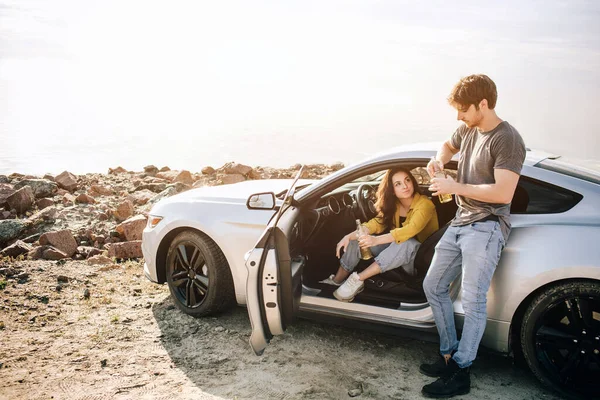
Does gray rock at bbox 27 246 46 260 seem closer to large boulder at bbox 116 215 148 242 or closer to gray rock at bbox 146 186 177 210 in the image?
large boulder at bbox 116 215 148 242

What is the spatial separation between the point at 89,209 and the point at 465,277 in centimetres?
752

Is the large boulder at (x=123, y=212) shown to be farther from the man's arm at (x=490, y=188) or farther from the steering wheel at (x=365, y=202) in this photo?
the man's arm at (x=490, y=188)

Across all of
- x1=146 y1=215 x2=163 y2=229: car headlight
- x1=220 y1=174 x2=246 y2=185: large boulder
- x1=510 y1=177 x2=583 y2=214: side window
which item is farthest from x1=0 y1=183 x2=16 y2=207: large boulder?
x1=510 y1=177 x2=583 y2=214: side window

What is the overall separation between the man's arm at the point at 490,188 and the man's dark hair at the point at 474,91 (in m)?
0.43

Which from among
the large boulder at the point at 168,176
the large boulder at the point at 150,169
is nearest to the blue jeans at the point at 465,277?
the large boulder at the point at 168,176

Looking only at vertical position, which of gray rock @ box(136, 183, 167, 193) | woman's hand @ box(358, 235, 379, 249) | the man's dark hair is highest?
the man's dark hair

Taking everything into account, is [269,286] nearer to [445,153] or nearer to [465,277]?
[465,277]

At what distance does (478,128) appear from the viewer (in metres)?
3.51

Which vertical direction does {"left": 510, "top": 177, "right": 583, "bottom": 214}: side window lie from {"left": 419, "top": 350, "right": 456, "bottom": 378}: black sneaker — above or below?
above

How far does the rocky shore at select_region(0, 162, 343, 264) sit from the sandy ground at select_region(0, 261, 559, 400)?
1.71 m

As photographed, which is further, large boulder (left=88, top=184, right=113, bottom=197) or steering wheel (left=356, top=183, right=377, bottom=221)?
large boulder (left=88, top=184, right=113, bottom=197)

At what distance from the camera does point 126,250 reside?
23.0 feet

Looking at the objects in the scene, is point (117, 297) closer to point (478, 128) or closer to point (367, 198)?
point (367, 198)

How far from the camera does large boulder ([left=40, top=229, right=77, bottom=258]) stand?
23.5 feet
